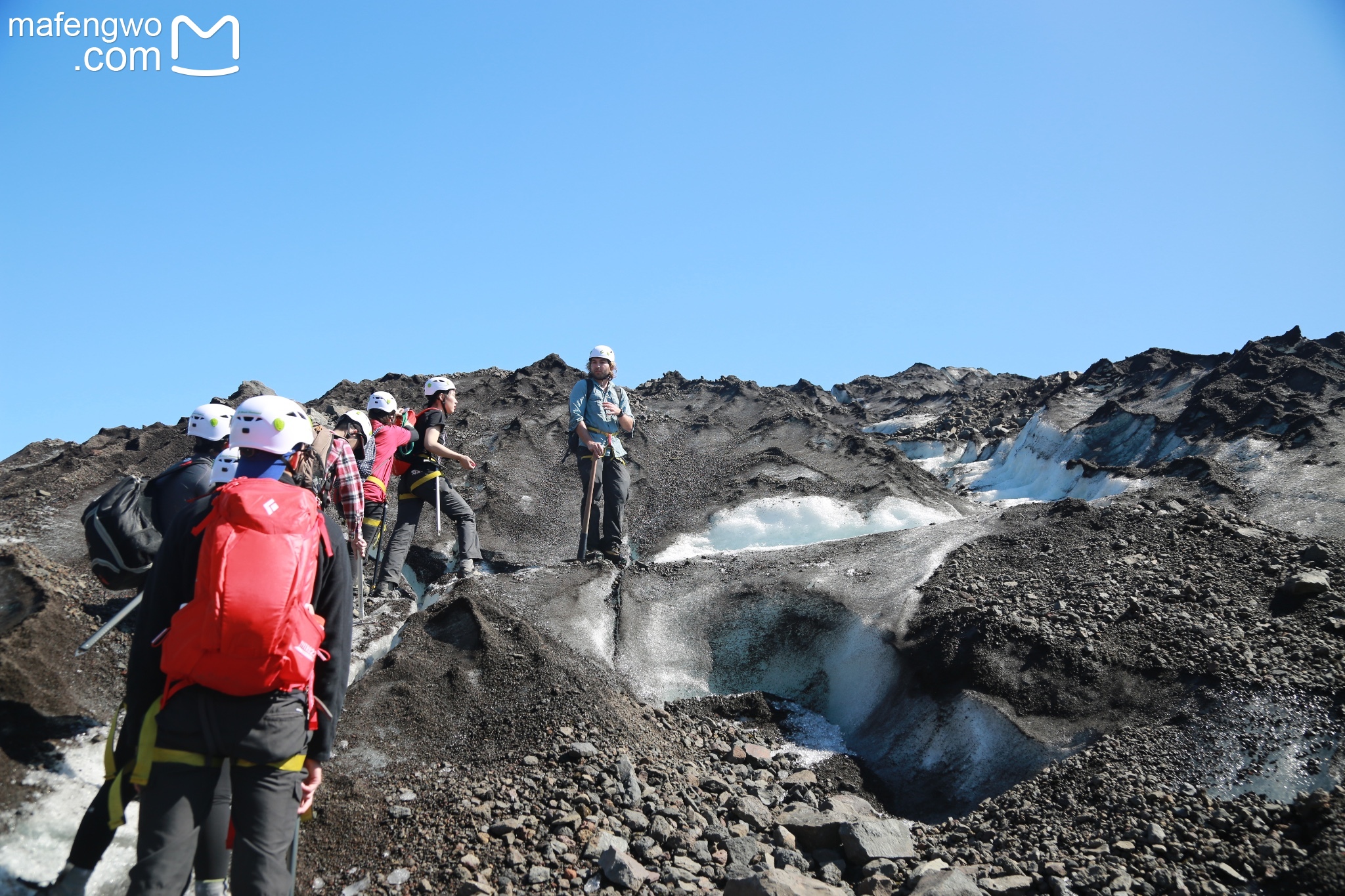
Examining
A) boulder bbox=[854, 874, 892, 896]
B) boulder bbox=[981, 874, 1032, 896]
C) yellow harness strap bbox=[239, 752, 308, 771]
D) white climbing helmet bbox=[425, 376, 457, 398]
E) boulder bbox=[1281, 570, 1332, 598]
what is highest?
white climbing helmet bbox=[425, 376, 457, 398]

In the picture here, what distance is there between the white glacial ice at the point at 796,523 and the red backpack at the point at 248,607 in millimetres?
10182

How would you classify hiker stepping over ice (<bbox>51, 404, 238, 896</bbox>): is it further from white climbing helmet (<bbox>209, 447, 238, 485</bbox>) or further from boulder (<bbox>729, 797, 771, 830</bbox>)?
boulder (<bbox>729, 797, 771, 830</bbox>)

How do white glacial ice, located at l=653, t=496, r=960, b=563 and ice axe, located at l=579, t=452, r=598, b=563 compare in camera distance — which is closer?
ice axe, located at l=579, t=452, r=598, b=563

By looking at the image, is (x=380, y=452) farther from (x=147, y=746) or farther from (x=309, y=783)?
(x=147, y=746)

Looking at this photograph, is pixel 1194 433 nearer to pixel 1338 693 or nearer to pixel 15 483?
pixel 1338 693

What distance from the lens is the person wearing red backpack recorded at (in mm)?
3420

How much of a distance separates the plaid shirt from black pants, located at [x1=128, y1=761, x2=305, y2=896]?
17.4ft

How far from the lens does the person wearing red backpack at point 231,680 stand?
3.42m

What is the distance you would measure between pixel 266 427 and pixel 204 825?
163cm

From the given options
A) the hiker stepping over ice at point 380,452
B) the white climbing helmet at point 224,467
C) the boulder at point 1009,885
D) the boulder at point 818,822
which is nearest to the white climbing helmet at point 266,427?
the white climbing helmet at point 224,467

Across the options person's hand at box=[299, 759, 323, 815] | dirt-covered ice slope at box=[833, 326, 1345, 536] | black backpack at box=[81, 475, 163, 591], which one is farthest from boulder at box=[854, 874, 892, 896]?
dirt-covered ice slope at box=[833, 326, 1345, 536]

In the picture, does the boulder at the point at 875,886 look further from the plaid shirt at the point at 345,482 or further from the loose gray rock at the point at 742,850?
the plaid shirt at the point at 345,482

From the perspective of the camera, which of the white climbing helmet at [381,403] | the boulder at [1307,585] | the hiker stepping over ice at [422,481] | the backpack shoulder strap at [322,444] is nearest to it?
the boulder at [1307,585]

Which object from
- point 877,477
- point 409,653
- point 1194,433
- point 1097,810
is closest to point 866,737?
point 1097,810
